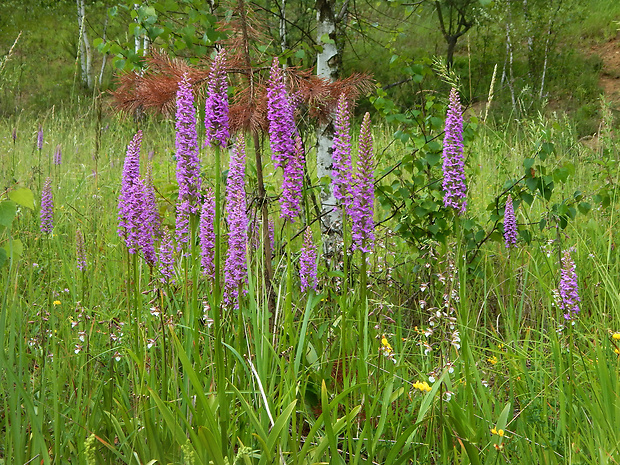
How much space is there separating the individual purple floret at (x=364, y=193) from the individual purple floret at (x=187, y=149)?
0.50m

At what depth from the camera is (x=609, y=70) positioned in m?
15.3

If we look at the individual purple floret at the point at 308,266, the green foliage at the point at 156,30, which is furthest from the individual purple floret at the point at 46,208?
the individual purple floret at the point at 308,266

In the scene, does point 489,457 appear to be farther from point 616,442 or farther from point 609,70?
point 609,70

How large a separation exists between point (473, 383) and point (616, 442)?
0.70 metres

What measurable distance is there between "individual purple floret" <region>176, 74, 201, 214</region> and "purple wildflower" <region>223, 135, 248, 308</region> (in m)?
0.15

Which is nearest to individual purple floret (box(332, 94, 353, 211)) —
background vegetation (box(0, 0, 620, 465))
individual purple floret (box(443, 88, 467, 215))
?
background vegetation (box(0, 0, 620, 465))

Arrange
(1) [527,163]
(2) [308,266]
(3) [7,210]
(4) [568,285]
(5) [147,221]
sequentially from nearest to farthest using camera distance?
(3) [7,210], (5) [147,221], (4) [568,285], (2) [308,266], (1) [527,163]

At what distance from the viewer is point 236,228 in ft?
5.75

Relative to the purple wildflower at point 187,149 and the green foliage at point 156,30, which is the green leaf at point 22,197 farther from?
the green foliage at point 156,30

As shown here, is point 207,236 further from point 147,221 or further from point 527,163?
point 527,163

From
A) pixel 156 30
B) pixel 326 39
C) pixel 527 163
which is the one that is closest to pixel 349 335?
pixel 527 163

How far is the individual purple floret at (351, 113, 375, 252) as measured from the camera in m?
1.63

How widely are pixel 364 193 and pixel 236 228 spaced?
0.44 metres

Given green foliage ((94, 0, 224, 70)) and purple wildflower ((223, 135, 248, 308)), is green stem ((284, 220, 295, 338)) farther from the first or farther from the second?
green foliage ((94, 0, 224, 70))
